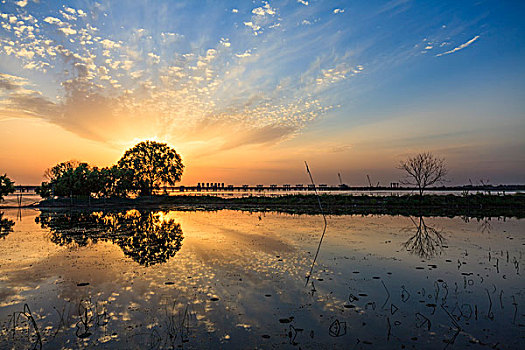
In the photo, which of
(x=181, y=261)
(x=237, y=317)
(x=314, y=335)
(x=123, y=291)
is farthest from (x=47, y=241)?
(x=314, y=335)

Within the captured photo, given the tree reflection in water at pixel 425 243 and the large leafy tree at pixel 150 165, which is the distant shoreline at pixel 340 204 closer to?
the large leafy tree at pixel 150 165

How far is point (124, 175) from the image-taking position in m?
54.2

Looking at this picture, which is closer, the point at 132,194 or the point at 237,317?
the point at 237,317

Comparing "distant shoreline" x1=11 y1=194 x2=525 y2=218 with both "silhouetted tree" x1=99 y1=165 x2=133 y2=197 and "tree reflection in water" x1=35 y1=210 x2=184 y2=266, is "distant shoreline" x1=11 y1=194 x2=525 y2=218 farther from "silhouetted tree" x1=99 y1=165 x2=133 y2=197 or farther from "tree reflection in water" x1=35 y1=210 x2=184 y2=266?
"tree reflection in water" x1=35 y1=210 x2=184 y2=266

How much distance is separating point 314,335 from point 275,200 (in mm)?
46203

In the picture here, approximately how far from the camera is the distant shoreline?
1547 inches

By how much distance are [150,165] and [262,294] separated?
178ft

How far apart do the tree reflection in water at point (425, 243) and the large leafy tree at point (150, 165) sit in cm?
4824

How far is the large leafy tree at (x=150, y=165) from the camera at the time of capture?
5712 centimetres

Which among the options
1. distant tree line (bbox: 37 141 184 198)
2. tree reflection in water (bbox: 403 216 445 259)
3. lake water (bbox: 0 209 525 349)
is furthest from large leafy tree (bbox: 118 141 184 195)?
Answer: tree reflection in water (bbox: 403 216 445 259)

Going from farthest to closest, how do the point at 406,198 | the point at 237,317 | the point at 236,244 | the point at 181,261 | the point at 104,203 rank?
the point at 104,203, the point at 406,198, the point at 236,244, the point at 181,261, the point at 237,317

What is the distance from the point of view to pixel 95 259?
13852 mm

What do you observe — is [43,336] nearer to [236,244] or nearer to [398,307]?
[398,307]

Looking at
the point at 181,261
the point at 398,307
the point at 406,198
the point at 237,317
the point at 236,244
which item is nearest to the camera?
the point at 237,317
